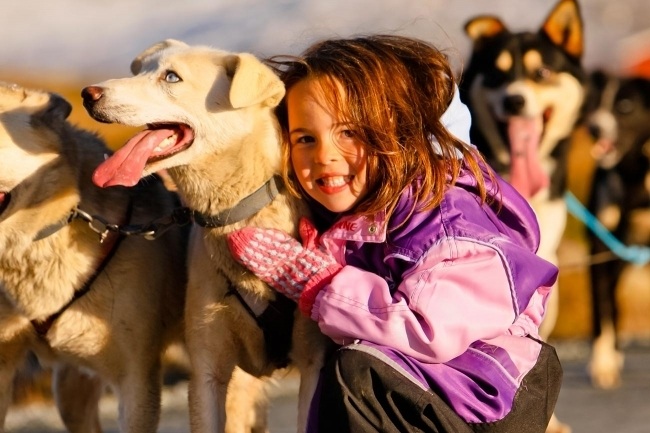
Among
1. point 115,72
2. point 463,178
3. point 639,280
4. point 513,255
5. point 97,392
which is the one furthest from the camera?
point 639,280

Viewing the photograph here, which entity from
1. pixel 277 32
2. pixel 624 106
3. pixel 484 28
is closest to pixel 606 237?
pixel 624 106

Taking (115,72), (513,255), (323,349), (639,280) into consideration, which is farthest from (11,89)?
(639,280)

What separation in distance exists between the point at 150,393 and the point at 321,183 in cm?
91

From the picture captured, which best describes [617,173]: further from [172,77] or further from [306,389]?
[172,77]

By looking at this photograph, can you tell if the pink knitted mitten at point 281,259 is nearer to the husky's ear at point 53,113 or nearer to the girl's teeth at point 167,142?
the girl's teeth at point 167,142

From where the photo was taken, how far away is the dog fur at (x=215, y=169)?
9.33 ft

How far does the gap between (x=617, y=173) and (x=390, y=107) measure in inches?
166

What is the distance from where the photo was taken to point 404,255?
2742 mm

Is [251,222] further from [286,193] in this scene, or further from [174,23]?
[174,23]

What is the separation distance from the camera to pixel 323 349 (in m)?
3.00

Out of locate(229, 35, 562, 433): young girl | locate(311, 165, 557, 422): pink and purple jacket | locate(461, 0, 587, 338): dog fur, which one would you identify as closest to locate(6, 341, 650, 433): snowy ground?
locate(461, 0, 587, 338): dog fur

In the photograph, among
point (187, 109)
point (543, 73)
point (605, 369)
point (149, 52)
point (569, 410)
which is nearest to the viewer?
point (187, 109)

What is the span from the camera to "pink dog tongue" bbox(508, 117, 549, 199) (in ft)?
19.2

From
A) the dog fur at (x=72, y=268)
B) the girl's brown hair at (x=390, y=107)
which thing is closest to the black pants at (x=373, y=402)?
the girl's brown hair at (x=390, y=107)
